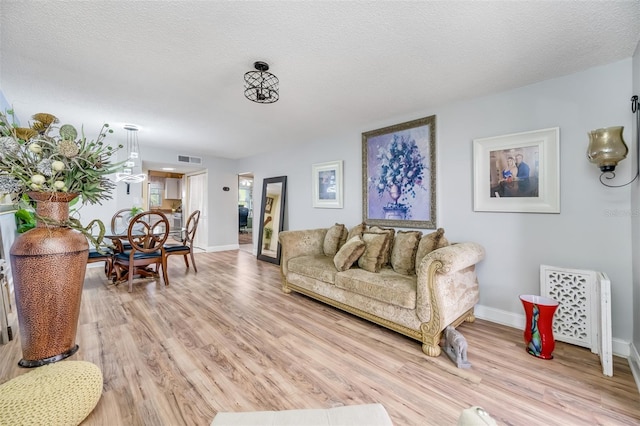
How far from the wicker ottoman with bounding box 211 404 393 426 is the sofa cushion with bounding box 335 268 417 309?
1.48 metres

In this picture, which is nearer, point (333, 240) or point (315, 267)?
point (315, 267)

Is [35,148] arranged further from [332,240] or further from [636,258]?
[636,258]

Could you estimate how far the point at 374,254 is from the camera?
9.25ft

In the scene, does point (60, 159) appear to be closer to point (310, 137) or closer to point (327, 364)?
point (327, 364)

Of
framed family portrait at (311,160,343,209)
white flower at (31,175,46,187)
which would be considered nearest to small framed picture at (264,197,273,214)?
framed family portrait at (311,160,343,209)

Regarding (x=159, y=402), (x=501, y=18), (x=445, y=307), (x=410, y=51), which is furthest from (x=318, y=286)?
(x=501, y=18)

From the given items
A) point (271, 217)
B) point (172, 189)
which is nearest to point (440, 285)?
point (271, 217)

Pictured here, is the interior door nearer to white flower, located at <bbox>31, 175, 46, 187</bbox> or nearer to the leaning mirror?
the leaning mirror

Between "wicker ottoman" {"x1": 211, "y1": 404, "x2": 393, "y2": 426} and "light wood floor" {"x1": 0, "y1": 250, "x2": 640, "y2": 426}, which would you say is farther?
"light wood floor" {"x1": 0, "y1": 250, "x2": 640, "y2": 426}

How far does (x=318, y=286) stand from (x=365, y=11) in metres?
2.56

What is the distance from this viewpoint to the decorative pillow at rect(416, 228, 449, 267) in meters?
2.62

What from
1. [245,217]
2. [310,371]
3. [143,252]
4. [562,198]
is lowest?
[310,371]

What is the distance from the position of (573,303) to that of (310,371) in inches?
88.2

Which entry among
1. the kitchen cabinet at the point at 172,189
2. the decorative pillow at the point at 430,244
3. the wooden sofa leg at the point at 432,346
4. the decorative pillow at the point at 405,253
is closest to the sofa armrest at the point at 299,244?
the decorative pillow at the point at 405,253
